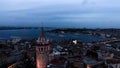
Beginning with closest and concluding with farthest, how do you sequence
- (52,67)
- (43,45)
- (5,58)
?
(43,45) < (52,67) < (5,58)

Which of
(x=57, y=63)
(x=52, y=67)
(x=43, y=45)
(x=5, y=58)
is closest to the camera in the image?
(x=43, y=45)

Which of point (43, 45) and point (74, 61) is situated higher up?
point (43, 45)

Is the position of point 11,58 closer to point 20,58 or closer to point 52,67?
point 20,58

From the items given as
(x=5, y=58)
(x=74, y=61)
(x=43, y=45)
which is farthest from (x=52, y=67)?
(x=5, y=58)

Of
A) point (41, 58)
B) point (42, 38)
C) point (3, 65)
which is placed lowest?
point (3, 65)

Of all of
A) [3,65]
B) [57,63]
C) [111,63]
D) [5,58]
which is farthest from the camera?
[5,58]

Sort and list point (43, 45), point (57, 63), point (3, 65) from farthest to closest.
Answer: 1. point (3, 65)
2. point (57, 63)
3. point (43, 45)

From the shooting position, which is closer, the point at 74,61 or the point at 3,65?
the point at 74,61

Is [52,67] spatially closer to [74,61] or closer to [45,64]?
[45,64]

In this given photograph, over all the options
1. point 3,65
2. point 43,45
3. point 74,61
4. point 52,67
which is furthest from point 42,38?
point 3,65
